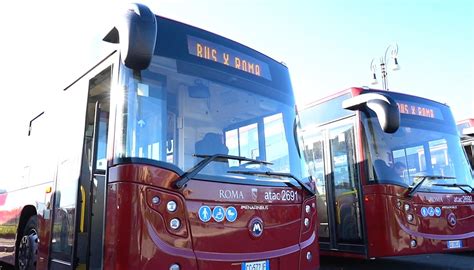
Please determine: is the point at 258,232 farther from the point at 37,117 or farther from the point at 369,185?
the point at 37,117

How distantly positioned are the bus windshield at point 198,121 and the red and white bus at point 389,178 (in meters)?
1.91

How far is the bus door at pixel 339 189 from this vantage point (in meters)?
7.27

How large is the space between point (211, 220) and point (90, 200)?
1.53 m

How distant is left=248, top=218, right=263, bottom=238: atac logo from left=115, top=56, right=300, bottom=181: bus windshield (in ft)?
1.53

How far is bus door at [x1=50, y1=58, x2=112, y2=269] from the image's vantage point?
4723 millimetres

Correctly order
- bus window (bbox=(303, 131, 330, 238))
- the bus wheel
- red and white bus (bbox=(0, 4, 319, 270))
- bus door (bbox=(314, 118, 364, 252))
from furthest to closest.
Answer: bus window (bbox=(303, 131, 330, 238)) < bus door (bbox=(314, 118, 364, 252)) < the bus wheel < red and white bus (bbox=(0, 4, 319, 270))

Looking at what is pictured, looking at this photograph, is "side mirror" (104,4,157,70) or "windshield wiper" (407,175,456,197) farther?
"windshield wiper" (407,175,456,197)

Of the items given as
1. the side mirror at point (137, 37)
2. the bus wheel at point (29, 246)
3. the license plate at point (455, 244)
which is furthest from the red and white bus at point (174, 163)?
the license plate at point (455, 244)

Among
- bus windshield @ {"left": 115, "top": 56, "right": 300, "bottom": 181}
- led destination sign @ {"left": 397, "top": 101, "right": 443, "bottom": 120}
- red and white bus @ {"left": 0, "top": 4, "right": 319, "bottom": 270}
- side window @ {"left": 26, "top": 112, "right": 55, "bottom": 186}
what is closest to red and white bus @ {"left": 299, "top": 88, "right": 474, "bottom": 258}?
led destination sign @ {"left": 397, "top": 101, "right": 443, "bottom": 120}

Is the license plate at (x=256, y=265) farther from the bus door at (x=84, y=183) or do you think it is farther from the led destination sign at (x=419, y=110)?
the led destination sign at (x=419, y=110)

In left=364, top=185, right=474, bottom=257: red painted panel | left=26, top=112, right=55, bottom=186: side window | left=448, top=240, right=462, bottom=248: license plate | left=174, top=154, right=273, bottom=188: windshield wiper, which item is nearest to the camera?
left=174, top=154, right=273, bottom=188: windshield wiper

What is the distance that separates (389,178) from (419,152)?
32.8 inches

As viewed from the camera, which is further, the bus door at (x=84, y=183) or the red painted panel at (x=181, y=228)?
the bus door at (x=84, y=183)

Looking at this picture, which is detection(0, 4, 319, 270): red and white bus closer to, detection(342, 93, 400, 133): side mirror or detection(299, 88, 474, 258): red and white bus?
detection(342, 93, 400, 133): side mirror
